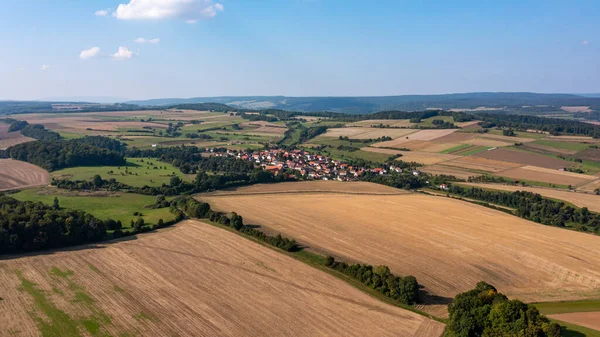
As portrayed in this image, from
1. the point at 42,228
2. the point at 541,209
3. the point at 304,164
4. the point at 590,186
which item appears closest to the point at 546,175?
the point at 590,186

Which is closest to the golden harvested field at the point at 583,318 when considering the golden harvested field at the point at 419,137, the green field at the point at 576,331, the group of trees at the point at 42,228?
the green field at the point at 576,331

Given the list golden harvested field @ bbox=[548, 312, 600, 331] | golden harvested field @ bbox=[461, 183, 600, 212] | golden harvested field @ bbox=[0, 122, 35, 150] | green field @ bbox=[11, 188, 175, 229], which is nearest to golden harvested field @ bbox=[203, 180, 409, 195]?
green field @ bbox=[11, 188, 175, 229]

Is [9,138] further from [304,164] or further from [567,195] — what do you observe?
[567,195]

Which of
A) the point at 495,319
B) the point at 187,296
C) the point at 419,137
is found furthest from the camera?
the point at 419,137

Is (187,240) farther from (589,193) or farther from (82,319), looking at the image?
(589,193)

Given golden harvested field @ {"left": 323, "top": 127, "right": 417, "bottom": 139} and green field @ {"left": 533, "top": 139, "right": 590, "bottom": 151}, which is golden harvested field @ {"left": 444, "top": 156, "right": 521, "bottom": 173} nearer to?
green field @ {"left": 533, "top": 139, "right": 590, "bottom": 151}

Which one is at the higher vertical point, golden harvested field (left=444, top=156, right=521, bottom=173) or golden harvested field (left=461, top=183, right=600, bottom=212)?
golden harvested field (left=444, top=156, right=521, bottom=173)

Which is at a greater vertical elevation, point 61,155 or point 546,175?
point 61,155
